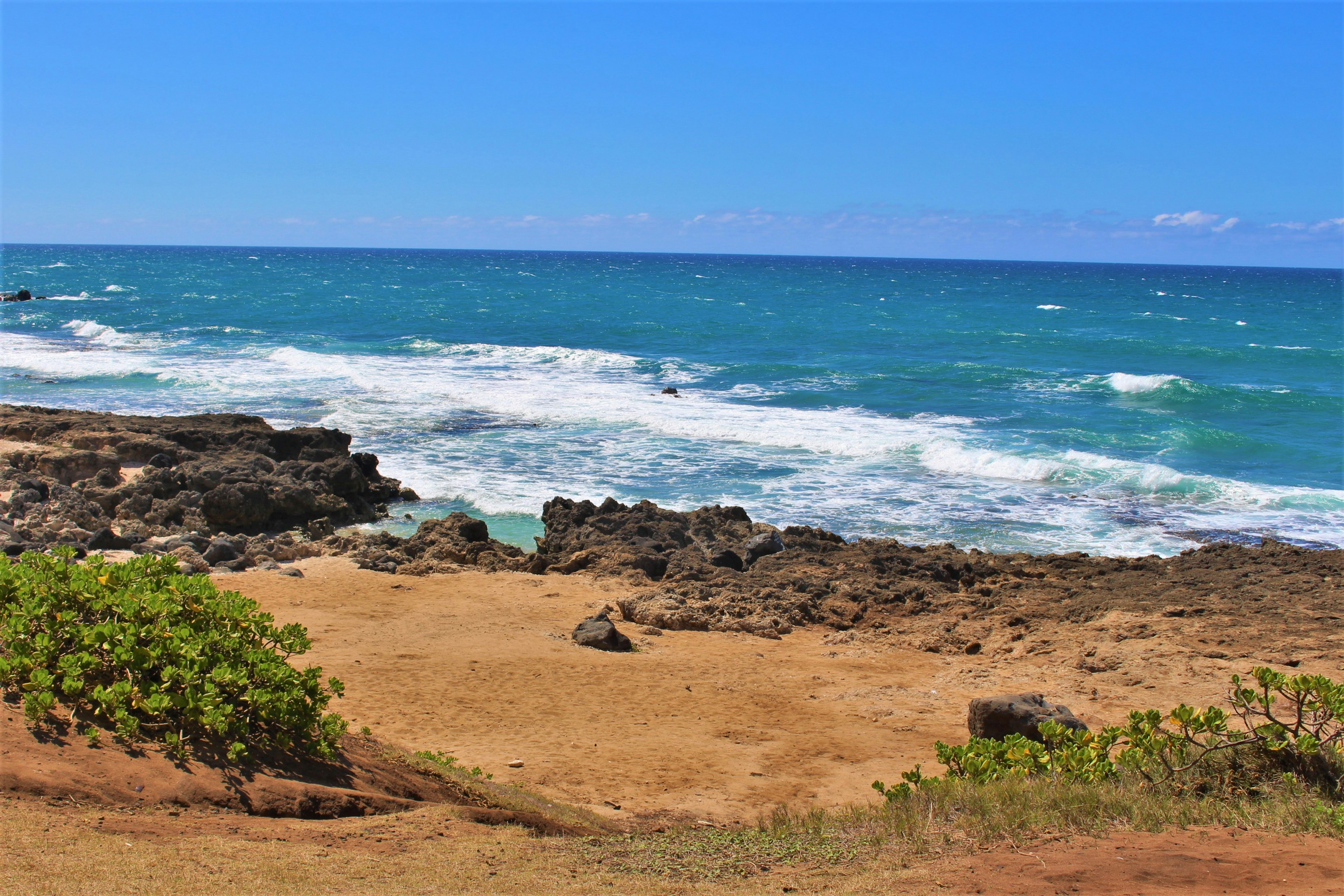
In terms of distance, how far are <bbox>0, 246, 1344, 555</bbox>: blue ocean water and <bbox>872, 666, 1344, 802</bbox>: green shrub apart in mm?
10044

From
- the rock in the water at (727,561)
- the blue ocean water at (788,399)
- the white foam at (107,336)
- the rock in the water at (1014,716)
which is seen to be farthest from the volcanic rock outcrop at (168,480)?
the white foam at (107,336)

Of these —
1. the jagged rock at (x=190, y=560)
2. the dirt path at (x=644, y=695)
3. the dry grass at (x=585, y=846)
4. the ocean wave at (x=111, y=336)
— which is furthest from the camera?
the ocean wave at (x=111, y=336)

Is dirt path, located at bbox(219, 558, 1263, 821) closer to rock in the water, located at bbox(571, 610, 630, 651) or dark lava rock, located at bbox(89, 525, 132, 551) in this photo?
rock in the water, located at bbox(571, 610, 630, 651)

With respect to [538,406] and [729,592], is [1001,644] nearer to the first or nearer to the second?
[729,592]

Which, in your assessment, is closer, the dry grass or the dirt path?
the dry grass

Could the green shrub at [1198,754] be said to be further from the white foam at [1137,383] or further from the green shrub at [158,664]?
the white foam at [1137,383]

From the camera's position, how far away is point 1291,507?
19.0 meters

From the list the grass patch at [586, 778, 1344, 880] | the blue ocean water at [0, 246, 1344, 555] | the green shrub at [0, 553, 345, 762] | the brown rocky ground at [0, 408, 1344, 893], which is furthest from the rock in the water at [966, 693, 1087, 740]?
the blue ocean water at [0, 246, 1344, 555]

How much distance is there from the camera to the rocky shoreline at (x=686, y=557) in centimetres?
1174

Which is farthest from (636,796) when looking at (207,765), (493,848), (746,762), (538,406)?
(538,406)

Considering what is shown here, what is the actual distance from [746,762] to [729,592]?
189 inches

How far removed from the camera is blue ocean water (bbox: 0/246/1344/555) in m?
19.0

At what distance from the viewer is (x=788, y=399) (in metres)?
31.8

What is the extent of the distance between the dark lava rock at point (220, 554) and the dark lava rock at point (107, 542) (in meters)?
1.09
